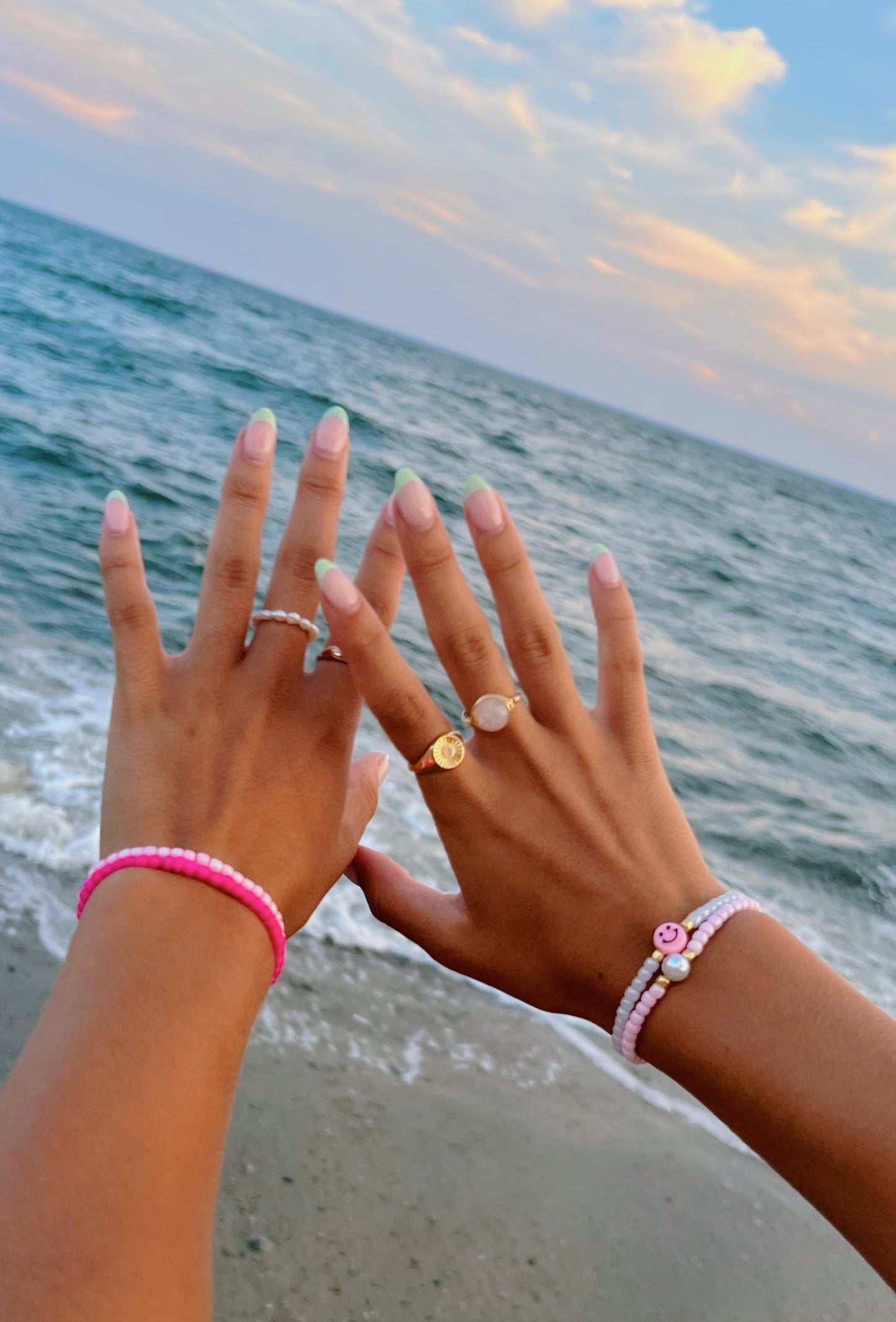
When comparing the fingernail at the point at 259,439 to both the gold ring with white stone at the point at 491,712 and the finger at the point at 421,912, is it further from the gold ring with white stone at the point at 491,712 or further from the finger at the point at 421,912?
the finger at the point at 421,912

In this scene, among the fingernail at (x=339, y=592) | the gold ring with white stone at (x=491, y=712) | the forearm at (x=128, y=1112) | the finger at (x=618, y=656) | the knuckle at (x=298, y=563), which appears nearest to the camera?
the forearm at (x=128, y=1112)

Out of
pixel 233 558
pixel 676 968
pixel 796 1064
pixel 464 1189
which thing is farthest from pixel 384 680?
pixel 464 1189

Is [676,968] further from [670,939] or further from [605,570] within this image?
[605,570]

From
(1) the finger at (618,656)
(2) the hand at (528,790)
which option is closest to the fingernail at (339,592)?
(2) the hand at (528,790)

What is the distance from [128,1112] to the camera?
42.3 inches

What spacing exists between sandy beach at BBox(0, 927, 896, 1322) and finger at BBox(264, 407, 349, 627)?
4.59ft

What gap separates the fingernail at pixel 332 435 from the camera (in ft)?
5.52

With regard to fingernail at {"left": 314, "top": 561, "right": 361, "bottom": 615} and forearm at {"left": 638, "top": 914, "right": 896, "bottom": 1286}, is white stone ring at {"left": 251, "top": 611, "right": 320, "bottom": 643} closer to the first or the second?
fingernail at {"left": 314, "top": 561, "right": 361, "bottom": 615}

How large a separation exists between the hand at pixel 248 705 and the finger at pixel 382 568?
5.0 inches

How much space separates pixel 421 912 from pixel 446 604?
0.50 m

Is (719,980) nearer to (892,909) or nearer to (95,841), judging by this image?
(95,841)

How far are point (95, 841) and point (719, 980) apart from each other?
2.77 m

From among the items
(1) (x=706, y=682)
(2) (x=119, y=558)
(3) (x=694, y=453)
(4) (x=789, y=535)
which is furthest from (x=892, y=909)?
(3) (x=694, y=453)

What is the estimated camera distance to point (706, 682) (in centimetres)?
908
